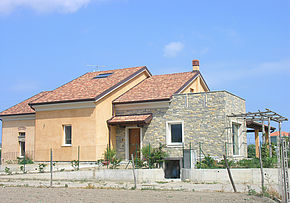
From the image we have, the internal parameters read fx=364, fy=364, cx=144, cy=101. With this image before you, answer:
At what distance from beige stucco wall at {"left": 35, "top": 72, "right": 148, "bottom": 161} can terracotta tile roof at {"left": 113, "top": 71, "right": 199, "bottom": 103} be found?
51.8 inches

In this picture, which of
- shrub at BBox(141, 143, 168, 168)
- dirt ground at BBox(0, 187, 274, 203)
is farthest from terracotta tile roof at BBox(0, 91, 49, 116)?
dirt ground at BBox(0, 187, 274, 203)

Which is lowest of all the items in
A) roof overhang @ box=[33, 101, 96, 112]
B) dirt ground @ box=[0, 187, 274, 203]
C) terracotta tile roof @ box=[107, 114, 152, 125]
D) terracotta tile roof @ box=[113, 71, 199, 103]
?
dirt ground @ box=[0, 187, 274, 203]

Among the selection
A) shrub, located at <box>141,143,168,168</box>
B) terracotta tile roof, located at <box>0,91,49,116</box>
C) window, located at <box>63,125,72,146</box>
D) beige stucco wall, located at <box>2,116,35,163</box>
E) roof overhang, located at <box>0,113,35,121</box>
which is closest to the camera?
shrub, located at <box>141,143,168,168</box>

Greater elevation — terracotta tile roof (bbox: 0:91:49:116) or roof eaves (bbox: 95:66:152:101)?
roof eaves (bbox: 95:66:152:101)

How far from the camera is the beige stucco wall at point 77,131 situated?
22.6 meters

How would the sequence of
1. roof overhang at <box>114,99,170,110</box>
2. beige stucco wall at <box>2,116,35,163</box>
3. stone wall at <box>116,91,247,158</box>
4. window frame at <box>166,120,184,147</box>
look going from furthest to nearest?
beige stucco wall at <box>2,116,35,163</box>
roof overhang at <box>114,99,170,110</box>
window frame at <box>166,120,184,147</box>
stone wall at <box>116,91,247,158</box>

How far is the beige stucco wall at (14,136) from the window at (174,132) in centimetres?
1006

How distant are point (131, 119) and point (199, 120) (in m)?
4.28

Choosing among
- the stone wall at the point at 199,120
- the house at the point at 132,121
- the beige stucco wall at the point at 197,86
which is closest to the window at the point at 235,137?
the house at the point at 132,121

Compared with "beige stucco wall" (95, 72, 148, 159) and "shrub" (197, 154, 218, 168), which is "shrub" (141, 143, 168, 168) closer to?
"shrub" (197, 154, 218, 168)

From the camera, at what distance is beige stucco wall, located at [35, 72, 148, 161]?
22641 mm

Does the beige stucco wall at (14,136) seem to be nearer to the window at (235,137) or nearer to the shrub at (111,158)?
the shrub at (111,158)

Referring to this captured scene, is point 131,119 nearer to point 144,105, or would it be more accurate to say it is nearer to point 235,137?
point 144,105

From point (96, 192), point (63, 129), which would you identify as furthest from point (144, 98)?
point (96, 192)
